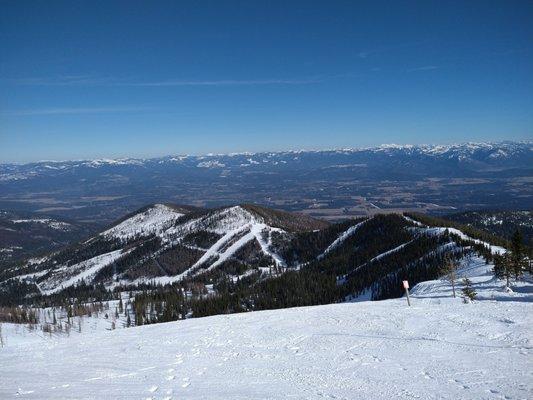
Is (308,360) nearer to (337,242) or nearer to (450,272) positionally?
(450,272)

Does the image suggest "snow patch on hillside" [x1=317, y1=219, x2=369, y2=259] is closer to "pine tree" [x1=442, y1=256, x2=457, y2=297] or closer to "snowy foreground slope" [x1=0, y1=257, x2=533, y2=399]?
"pine tree" [x1=442, y1=256, x2=457, y2=297]

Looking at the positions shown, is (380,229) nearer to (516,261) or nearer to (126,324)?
(126,324)

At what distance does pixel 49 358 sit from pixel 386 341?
62.5ft

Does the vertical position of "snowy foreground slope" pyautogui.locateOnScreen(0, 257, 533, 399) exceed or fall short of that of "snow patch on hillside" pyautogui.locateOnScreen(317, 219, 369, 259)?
it exceeds it

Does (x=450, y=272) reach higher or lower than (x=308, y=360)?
lower

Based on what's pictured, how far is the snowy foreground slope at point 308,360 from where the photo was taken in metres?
14.7

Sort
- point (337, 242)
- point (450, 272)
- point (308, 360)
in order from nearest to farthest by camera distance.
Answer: point (308, 360), point (450, 272), point (337, 242)

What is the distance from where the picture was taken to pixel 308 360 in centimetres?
1842

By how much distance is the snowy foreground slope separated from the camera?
1470 centimetres

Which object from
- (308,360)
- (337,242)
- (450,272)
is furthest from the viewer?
(337,242)

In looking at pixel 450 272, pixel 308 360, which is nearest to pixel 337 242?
pixel 450 272

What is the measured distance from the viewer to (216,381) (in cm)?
1648

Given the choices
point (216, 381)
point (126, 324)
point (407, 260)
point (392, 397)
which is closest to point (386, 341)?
point (392, 397)

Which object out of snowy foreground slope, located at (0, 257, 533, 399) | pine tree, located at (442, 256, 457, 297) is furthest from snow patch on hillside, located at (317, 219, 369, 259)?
snowy foreground slope, located at (0, 257, 533, 399)
